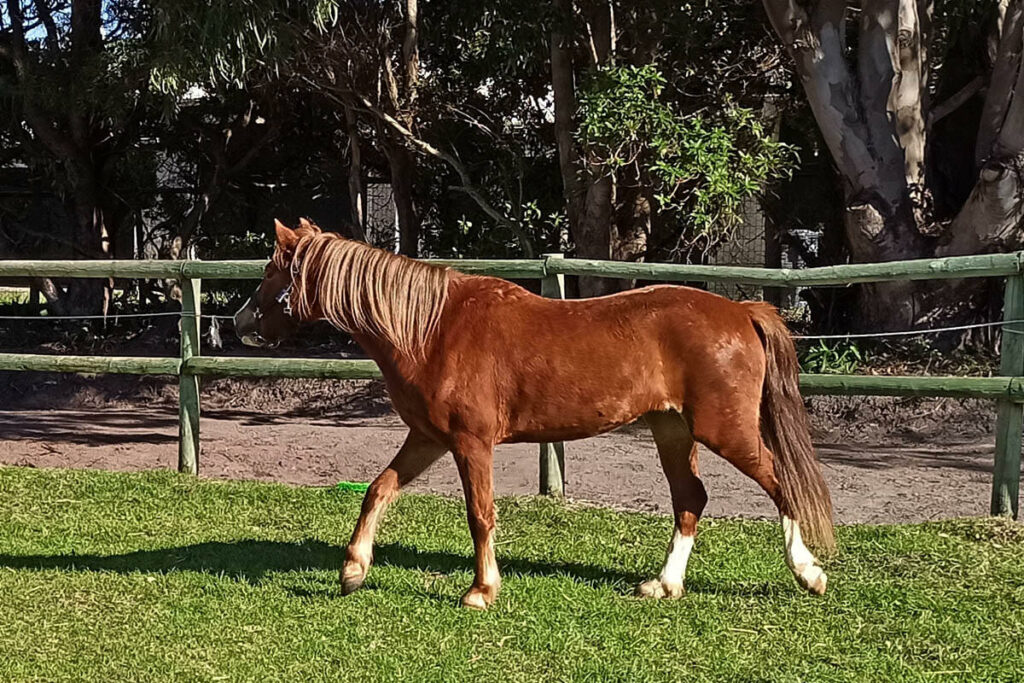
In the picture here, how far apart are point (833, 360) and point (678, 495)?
6519mm

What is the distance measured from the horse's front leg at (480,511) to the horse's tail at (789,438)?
1.23 m

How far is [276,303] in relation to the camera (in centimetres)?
482

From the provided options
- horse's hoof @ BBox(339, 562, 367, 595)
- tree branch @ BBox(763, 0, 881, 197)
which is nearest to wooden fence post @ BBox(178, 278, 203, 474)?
horse's hoof @ BBox(339, 562, 367, 595)

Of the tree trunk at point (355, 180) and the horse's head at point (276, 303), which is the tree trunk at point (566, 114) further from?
the horse's head at point (276, 303)

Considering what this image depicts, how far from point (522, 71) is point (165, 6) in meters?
4.01

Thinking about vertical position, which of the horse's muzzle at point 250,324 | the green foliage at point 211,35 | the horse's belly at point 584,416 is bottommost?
the horse's belly at point 584,416

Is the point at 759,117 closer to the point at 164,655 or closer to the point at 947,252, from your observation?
the point at 947,252

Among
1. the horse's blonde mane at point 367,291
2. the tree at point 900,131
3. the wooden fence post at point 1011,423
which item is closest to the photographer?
the horse's blonde mane at point 367,291

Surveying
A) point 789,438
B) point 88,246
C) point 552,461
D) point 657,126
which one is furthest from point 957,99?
point 88,246

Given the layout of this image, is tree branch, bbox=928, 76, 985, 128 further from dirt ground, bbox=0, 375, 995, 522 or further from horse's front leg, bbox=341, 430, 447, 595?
horse's front leg, bbox=341, 430, 447, 595

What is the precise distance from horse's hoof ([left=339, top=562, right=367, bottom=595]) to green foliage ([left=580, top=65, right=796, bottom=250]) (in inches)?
221

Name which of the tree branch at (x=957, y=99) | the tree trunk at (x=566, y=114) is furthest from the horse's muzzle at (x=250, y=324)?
the tree branch at (x=957, y=99)

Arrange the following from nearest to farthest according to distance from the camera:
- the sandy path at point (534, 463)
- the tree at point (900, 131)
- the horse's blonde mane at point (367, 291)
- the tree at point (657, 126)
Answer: the horse's blonde mane at point (367, 291) < the sandy path at point (534, 463) < the tree at point (657, 126) < the tree at point (900, 131)

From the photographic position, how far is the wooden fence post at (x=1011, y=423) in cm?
583
